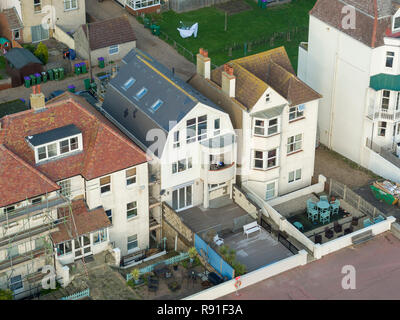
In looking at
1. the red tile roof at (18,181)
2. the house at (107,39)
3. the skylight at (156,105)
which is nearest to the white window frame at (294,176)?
the skylight at (156,105)

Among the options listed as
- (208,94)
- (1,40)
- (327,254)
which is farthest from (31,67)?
(327,254)

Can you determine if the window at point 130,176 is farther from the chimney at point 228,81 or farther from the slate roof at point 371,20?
the slate roof at point 371,20

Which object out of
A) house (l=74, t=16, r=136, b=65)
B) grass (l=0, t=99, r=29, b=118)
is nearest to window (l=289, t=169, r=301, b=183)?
grass (l=0, t=99, r=29, b=118)

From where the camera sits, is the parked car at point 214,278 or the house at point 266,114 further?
the house at point 266,114

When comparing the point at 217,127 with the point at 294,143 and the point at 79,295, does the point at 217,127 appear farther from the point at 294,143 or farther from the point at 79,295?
the point at 79,295
